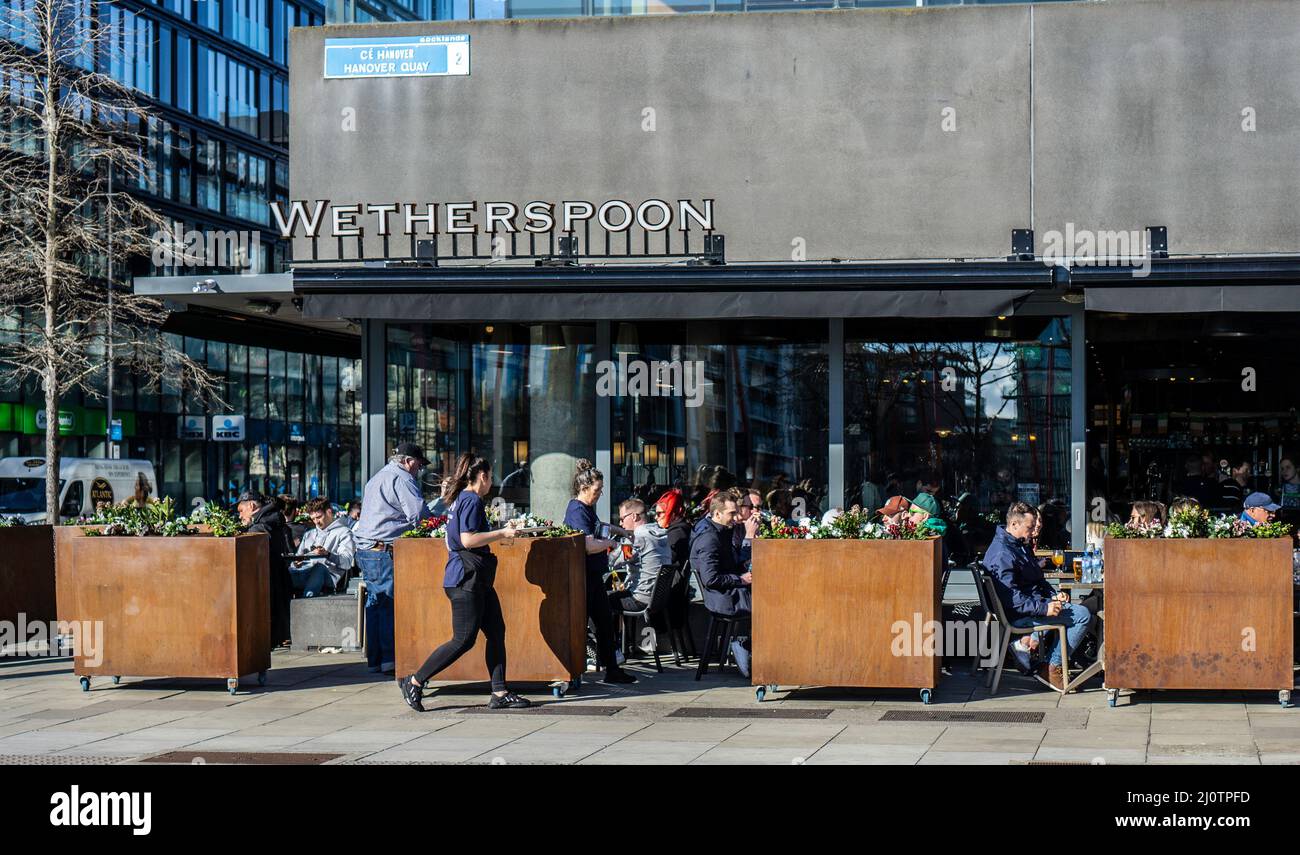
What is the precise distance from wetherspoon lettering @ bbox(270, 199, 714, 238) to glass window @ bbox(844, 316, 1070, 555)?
2086 millimetres

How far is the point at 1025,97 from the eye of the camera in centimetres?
1484

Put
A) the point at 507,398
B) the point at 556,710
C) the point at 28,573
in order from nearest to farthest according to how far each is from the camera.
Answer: the point at 556,710
the point at 28,573
the point at 507,398

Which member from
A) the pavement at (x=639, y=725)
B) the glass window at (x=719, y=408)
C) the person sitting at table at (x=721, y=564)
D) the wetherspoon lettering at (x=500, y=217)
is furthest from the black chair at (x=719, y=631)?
the wetherspoon lettering at (x=500, y=217)

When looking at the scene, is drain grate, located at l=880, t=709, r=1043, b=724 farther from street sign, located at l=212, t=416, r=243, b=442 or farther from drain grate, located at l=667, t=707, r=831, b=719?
street sign, located at l=212, t=416, r=243, b=442

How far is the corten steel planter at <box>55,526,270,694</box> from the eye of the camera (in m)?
10.8

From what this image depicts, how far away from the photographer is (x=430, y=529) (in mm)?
10898

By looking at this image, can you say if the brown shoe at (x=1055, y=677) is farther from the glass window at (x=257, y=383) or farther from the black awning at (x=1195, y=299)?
the glass window at (x=257, y=383)

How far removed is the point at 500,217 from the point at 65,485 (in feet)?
75.2

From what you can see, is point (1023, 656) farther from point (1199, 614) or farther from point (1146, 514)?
point (1199, 614)

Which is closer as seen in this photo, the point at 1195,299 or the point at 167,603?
the point at 167,603

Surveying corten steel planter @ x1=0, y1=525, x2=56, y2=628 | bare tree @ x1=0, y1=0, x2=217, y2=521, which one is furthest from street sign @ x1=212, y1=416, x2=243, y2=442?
corten steel planter @ x1=0, y1=525, x2=56, y2=628

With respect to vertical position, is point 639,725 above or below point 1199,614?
below

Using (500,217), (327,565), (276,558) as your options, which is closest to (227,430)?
(327,565)

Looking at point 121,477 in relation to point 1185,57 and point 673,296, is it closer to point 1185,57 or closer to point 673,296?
point 673,296
